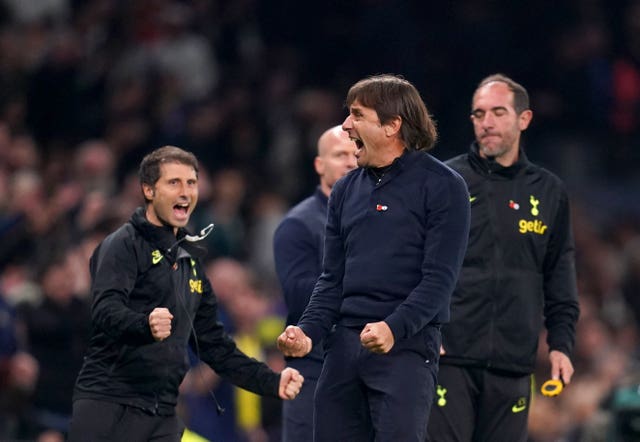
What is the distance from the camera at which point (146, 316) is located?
611cm

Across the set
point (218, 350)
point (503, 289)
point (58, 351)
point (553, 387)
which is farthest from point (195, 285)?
point (58, 351)

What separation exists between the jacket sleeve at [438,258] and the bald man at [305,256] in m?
1.30

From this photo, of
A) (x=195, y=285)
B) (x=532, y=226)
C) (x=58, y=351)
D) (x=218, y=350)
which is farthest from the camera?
(x=58, y=351)

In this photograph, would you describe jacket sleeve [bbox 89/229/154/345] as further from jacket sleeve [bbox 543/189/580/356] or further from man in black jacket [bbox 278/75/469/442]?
jacket sleeve [bbox 543/189/580/356]

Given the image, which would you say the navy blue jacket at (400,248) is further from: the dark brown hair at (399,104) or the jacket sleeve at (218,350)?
the jacket sleeve at (218,350)

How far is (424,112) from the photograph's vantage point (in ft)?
19.8

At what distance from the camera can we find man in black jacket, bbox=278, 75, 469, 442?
19.0 ft

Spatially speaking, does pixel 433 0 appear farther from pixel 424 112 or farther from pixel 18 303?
pixel 424 112

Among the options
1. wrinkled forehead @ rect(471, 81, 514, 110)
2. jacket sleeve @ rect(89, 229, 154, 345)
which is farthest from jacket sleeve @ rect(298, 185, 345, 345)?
wrinkled forehead @ rect(471, 81, 514, 110)

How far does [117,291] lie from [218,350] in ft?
2.45

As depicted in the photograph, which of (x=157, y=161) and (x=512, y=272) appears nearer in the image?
(x=157, y=161)

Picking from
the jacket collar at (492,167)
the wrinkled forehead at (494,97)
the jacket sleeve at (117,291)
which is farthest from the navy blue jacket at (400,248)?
the wrinkled forehead at (494,97)

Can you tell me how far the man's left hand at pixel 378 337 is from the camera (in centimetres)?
557

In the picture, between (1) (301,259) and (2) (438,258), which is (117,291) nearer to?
(1) (301,259)
